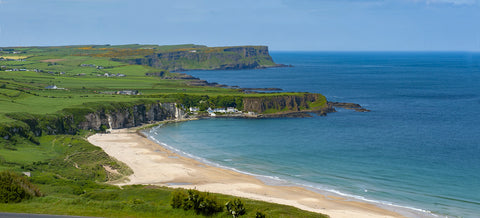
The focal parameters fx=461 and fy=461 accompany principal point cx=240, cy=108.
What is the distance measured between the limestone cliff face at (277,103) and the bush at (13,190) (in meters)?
99.0

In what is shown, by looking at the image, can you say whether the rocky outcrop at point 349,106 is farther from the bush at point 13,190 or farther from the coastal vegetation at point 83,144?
the bush at point 13,190

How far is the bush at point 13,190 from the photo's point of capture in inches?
1332

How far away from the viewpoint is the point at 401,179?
212 ft

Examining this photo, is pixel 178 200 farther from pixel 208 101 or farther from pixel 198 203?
pixel 208 101

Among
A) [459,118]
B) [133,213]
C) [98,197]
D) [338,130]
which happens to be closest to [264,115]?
[338,130]

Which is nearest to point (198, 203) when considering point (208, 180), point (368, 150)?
point (208, 180)

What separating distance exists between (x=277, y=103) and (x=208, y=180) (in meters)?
73.5

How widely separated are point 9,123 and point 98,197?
39.0 m

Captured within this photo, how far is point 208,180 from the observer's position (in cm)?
6475

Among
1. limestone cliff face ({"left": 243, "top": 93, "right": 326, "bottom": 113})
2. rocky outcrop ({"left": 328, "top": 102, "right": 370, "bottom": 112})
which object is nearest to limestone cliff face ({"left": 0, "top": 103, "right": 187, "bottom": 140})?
limestone cliff face ({"left": 243, "top": 93, "right": 326, "bottom": 113})

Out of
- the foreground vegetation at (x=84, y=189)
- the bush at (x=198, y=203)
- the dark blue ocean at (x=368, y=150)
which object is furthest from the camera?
the dark blue ocean at (x=368, y=150)

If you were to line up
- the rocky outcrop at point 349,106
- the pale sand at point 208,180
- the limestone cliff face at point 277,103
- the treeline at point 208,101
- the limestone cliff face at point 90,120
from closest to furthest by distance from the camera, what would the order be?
the pale sand at point 208,180 < the limestone cliff face at point 90,120 < the limestone cliff face at point 277,103 < the treeline at point 208,101 < the rocky outcrop at point 349,106

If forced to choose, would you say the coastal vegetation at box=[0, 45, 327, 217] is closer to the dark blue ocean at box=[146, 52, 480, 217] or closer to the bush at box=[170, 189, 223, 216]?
the bush at box=[170, 189, 223, 216]

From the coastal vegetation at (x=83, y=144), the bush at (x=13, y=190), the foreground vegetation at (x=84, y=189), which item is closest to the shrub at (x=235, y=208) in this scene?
the coastal vegetation at (x=83, y=144)
